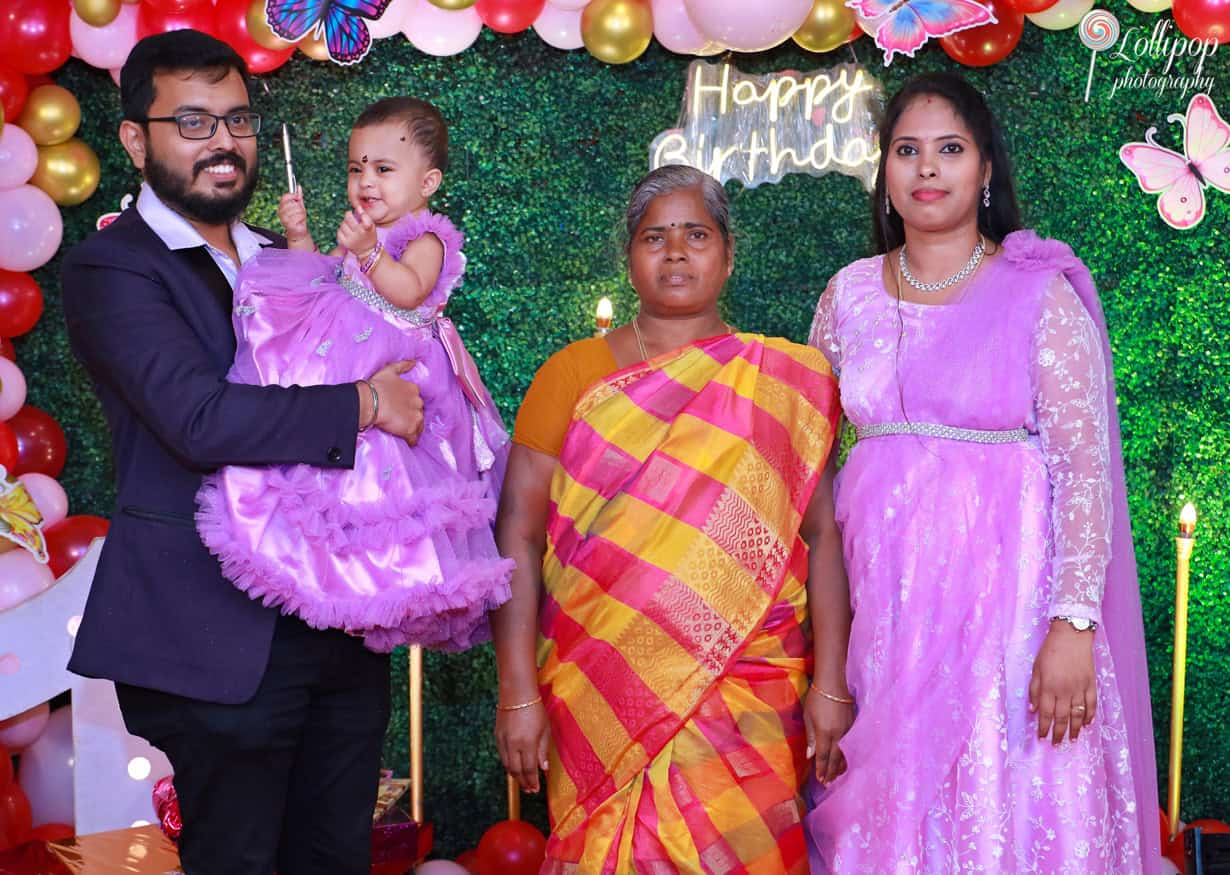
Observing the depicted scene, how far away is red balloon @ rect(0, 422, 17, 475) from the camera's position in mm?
3096

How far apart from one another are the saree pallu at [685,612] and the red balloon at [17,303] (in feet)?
5.49

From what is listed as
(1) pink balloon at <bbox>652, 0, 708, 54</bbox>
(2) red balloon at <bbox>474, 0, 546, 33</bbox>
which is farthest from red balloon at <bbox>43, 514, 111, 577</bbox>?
(1) pink balloon at <bbox>652, 0, 708, 54</bbox>

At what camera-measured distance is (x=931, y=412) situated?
7.30 ft

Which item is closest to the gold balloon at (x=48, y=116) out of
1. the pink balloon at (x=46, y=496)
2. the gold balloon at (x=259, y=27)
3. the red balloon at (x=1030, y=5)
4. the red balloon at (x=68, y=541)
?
the gold balloon at (x=259, y=27)

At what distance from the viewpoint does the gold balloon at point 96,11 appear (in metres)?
3.08

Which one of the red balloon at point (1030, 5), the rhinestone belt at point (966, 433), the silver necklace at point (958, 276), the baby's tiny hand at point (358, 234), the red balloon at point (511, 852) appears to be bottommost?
the red balloon at point (511, 852)

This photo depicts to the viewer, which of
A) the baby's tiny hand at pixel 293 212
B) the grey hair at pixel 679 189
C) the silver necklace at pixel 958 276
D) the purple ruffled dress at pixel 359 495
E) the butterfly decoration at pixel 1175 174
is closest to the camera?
the purple ruffled dress at pixel 359 495

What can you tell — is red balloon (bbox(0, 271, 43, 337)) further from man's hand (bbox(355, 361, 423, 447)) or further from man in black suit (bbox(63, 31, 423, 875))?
man's hand (bbox(355, 361, 423, 447))

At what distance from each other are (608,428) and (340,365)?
0.58m

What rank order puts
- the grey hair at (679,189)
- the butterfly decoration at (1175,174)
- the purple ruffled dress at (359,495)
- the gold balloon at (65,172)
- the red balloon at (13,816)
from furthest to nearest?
the butterfly decoration at (1175,174) < the gold balloon at (65,172) < the red balloon at (13,816) < the grey hair at (679,189) < the purple ruffled dress at (359,495)

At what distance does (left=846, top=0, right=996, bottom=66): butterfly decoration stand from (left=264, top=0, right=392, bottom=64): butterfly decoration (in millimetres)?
1200

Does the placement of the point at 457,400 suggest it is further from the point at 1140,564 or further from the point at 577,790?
the point at 1140,564

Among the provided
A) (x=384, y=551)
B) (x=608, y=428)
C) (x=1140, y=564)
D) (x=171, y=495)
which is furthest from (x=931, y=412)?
(x=1140, y=564)

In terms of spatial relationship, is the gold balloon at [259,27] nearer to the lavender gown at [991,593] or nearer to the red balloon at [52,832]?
the lavender gown at [991,593]
